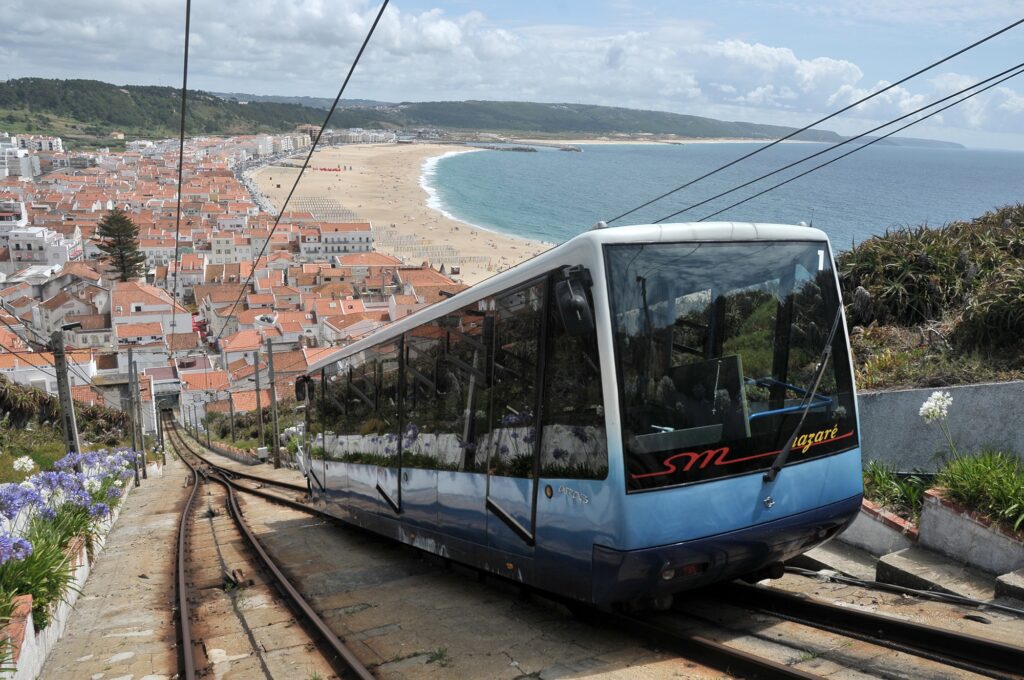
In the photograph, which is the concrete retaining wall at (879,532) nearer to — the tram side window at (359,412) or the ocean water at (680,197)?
the tram side window at (359,412)

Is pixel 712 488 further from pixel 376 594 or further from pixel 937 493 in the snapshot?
pixel 376 594

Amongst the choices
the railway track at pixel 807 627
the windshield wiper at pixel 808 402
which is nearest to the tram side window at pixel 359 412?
the railway track at pixel 807 627

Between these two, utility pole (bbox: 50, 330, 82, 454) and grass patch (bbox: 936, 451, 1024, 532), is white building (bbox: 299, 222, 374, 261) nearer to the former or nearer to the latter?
utility pole (bbox: 50, 330, 82, 454)

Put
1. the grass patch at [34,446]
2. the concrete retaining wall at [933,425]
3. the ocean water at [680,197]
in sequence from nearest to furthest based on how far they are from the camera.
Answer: the concrete retaining wall at [933,425] → the grass patch at [34,446] → the ocean water at [680,197]

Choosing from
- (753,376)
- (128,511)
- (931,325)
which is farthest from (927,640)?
(128,511)

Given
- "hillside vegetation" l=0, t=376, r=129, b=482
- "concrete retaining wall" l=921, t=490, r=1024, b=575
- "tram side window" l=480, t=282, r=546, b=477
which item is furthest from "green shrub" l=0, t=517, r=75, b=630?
"concrete retaining wall" l=921, t=490, r=1024, b=575

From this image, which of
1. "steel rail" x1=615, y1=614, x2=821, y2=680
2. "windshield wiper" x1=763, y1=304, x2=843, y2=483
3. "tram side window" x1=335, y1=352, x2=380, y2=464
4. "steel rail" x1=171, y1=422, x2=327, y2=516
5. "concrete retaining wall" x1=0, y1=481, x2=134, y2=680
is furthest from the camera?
"steel rail" x1=171, y1=422, x2=327, y2=516

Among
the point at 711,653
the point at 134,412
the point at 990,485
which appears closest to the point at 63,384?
the point at 711,653
